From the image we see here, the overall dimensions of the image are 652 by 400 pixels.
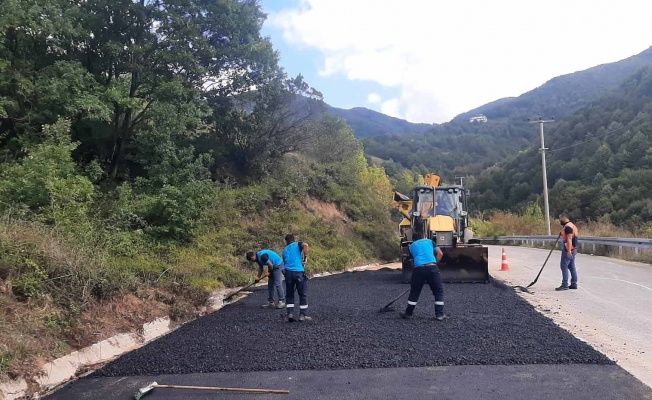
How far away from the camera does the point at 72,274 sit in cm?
759

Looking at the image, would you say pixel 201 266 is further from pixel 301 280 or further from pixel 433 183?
pixel 433 183

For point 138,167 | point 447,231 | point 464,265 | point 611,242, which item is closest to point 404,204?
point 447,231

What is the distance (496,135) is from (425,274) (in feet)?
383

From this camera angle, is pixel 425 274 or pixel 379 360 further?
pixel 425 274

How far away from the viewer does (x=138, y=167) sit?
1862cm

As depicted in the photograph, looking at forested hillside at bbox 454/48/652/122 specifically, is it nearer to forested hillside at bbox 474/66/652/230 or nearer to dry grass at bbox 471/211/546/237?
forested hillside at bbox 474/66/652/230

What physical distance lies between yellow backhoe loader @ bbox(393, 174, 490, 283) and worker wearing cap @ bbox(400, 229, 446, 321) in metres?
4.41

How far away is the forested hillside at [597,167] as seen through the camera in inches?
1660

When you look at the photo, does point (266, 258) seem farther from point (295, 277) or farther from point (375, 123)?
point (375, 123)

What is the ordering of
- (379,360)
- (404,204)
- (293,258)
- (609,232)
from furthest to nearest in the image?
(609,232), (404,204), (293,258), (379,360)

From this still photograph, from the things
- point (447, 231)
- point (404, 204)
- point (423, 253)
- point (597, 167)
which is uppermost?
point (597, 167)

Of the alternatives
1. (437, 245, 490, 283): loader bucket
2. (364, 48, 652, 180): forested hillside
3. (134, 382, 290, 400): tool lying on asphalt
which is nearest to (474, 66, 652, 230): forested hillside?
(437, 245, 490, 283): loader bucket

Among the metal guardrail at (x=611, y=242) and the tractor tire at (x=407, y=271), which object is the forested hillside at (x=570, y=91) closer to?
the metal guardrail at (x=611, y=242)

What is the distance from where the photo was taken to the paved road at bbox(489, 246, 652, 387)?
20.8 ft
